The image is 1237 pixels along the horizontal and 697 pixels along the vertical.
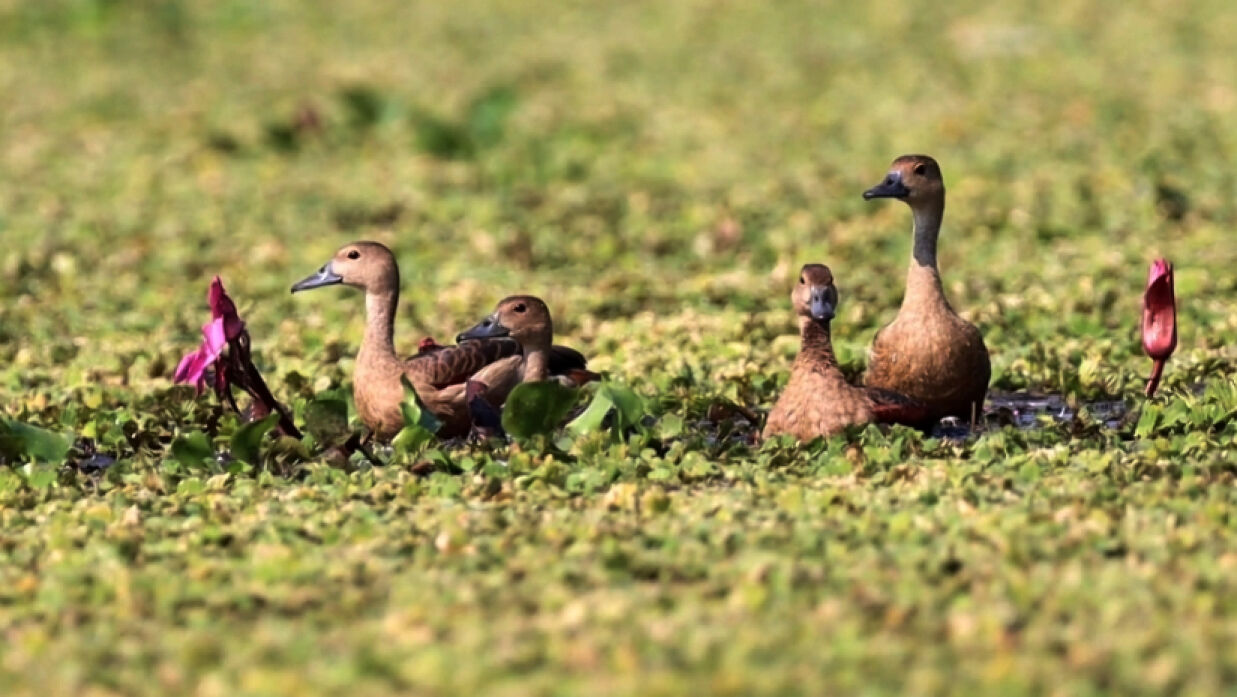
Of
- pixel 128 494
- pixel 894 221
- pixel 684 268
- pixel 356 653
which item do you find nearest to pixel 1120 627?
pixel 356 653

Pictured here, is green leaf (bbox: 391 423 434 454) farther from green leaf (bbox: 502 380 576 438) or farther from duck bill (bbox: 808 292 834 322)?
duck bill (bbox: 808 292 834 322)

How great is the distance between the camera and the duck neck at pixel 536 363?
23.5 feet

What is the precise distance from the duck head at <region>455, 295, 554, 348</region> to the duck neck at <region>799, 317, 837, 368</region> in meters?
0.83

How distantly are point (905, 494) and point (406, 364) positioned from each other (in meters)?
1.86

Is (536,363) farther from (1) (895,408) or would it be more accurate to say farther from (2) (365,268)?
(1) (895,408)

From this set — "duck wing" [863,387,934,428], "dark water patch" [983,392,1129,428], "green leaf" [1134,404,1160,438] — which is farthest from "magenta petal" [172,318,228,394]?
"green leaf" [1134,404,1160,438]

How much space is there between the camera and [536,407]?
6676 mm

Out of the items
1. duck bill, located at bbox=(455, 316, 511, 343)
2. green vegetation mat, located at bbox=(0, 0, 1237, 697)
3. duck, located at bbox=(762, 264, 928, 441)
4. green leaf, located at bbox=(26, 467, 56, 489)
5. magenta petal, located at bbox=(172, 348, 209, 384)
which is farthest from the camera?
duck bill, located at bbox=(455, 316, 511, 343)

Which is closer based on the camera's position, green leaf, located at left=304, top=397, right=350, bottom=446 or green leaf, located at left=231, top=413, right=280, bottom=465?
green leaf, located at left=231, top=413, right=280, bottom=465

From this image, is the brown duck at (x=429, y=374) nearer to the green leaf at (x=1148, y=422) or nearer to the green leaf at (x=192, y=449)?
the green leaf at (x=192, y=449)

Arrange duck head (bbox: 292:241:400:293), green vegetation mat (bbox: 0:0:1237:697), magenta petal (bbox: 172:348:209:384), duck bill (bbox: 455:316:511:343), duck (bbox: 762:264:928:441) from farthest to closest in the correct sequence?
duck head (bbox: 292:241:400:293), duck bill (bbox: 455:316:511:343), duck (bbox: 762:264:928:441), magenta petal (bbox: 172:348:209:384), green vegetation mat (bbox: 0:0:1237:697)

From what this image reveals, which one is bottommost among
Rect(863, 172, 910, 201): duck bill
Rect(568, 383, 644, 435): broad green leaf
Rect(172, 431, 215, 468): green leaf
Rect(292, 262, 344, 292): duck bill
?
Rect(172, 431, 215, 468): green leaf

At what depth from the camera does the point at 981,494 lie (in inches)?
241

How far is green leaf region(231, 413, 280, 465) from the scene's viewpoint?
6594 mm
